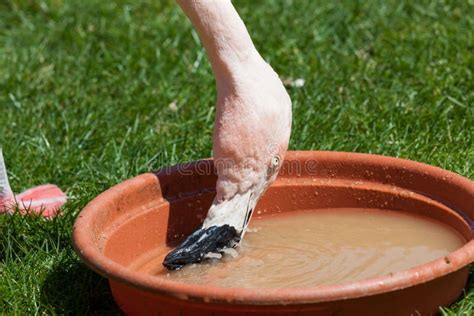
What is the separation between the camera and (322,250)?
3.65m

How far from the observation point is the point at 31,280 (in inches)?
143

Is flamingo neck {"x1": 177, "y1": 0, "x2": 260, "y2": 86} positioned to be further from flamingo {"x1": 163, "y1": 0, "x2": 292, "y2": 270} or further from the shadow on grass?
the shadow on grass

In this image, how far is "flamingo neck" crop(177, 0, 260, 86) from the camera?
3320 millimetres

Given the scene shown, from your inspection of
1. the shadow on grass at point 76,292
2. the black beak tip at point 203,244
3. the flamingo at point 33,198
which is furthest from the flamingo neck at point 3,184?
the black beak tip at point 203,244

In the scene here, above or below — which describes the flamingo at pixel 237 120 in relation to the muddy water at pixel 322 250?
above

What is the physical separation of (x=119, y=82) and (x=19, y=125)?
26.9 inches

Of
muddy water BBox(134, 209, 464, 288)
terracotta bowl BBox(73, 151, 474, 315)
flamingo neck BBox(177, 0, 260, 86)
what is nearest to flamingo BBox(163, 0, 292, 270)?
flamingo neck BBox(177, 0, 260, 86)

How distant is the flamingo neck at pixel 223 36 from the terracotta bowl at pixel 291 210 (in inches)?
25.1

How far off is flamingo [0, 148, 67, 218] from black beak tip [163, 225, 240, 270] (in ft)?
2.93

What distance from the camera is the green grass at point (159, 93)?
4012 mm

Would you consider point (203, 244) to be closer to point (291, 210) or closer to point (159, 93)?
point (291, 210)

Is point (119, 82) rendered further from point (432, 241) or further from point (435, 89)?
point (432, 241)

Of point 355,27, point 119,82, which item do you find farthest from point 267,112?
point 355,27

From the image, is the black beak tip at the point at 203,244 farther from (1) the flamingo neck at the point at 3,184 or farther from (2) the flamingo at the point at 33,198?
(1) the flamingo neck at the point at 3,184
